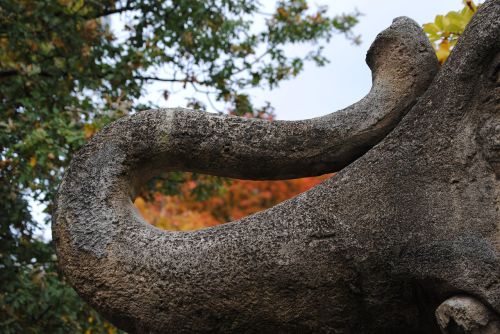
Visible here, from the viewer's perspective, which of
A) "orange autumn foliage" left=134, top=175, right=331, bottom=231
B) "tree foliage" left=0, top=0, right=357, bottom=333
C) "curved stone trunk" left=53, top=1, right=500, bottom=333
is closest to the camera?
"curved stone trunk" left=53, top=1, right=500, bottom=333

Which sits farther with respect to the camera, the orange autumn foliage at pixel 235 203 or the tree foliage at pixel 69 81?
the orange autumn foliage at pixel 235 203

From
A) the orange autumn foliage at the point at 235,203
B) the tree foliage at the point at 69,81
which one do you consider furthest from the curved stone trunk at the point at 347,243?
the orange autumn foliage at the point at 235,203

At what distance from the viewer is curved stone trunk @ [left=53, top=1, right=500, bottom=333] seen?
1943 mm

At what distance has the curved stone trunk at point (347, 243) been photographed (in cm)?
194

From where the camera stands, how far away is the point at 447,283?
1.90 m

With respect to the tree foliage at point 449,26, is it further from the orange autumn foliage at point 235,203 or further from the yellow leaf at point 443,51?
the orange autumn foliage at point 235,203

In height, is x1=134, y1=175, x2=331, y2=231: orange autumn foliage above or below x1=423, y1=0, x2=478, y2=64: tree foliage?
above

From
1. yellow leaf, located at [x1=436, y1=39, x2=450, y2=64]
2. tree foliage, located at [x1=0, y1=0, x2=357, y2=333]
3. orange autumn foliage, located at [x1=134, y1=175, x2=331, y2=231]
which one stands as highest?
orange autumn foliage, located at [x1=134, y1=175, x2=331, y2=231]

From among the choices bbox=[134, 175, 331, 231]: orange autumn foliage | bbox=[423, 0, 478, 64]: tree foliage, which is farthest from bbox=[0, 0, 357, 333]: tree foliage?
bbox=[134, 175, 331, 231]: orange autumn foliage

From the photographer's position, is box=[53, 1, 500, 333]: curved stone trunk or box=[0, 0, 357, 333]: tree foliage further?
box=[0, 0, 357, 333]: tree foliage

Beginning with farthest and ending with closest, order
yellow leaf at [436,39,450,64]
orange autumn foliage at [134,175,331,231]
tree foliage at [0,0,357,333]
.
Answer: orange autumn foliage at [134,175,331,231] → tree foliage at [0,0,357,333] → yellow leaf at [436,39,450,64]

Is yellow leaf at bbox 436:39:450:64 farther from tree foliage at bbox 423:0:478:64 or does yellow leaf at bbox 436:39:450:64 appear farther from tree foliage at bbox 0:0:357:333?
tree foliage at bbox 0:0:357:333

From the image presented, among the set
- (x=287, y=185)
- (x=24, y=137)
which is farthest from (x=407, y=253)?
(x=287, y=185)

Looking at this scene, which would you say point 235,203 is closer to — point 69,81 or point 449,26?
point 69,81
